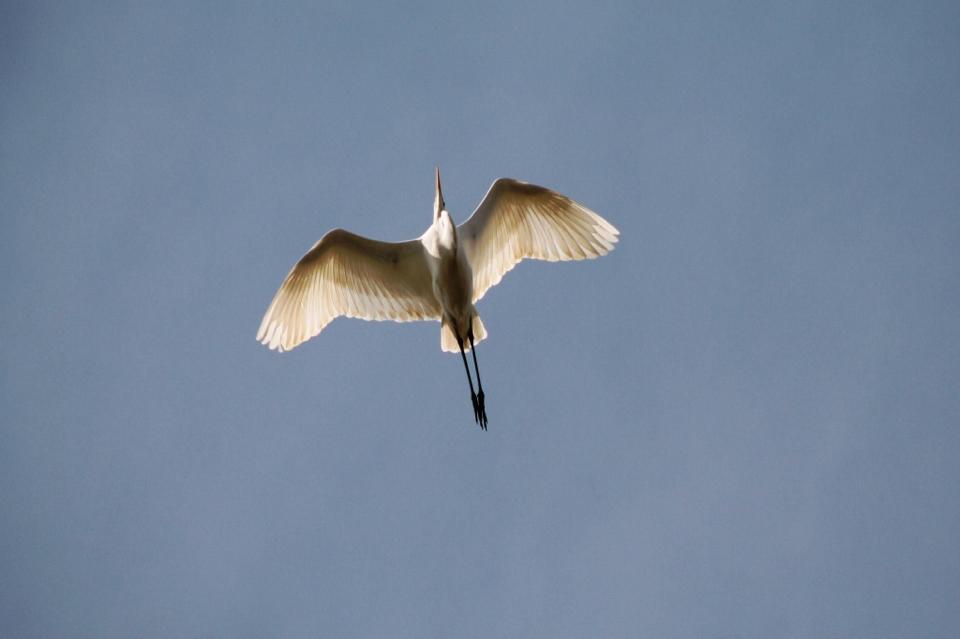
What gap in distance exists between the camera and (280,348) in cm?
1076

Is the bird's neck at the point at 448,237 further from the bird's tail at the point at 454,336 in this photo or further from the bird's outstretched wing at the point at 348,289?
the bird's tail at the point at 454,336

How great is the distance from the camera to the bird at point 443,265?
10.3 m

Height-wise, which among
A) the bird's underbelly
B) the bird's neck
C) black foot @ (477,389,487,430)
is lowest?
black foot @ (477,389,487,430)

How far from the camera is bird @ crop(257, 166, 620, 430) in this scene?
1030cm

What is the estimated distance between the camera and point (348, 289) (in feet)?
35.6

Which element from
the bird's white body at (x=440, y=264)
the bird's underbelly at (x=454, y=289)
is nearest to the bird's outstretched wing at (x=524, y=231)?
the bird's white body at (x=440, y=264)

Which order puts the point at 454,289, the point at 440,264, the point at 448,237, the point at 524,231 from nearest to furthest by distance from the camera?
the point at 448,237 → the point at 440,264 → the point at 454,289 → the point at 524,231

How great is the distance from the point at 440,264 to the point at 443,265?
0.13 ft

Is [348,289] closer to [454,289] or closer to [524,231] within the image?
[454,289]

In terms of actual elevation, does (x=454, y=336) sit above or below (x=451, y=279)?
below

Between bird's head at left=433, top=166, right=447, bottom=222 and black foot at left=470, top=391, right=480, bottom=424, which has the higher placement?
bird's head at left=433, top=166, right=447, bottom=222

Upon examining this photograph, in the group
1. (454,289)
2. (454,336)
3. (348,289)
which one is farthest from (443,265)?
(348,289)

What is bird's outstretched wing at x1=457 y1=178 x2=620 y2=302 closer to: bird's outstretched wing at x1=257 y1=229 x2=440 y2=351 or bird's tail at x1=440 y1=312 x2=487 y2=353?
bird's tail at x1=440 y1=312 x2=487 y2=353

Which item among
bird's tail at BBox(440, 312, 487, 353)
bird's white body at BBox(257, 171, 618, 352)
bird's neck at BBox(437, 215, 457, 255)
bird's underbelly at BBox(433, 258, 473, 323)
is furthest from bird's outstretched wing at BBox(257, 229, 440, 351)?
bird's neck at BBox(437, 215, 457, 255)
